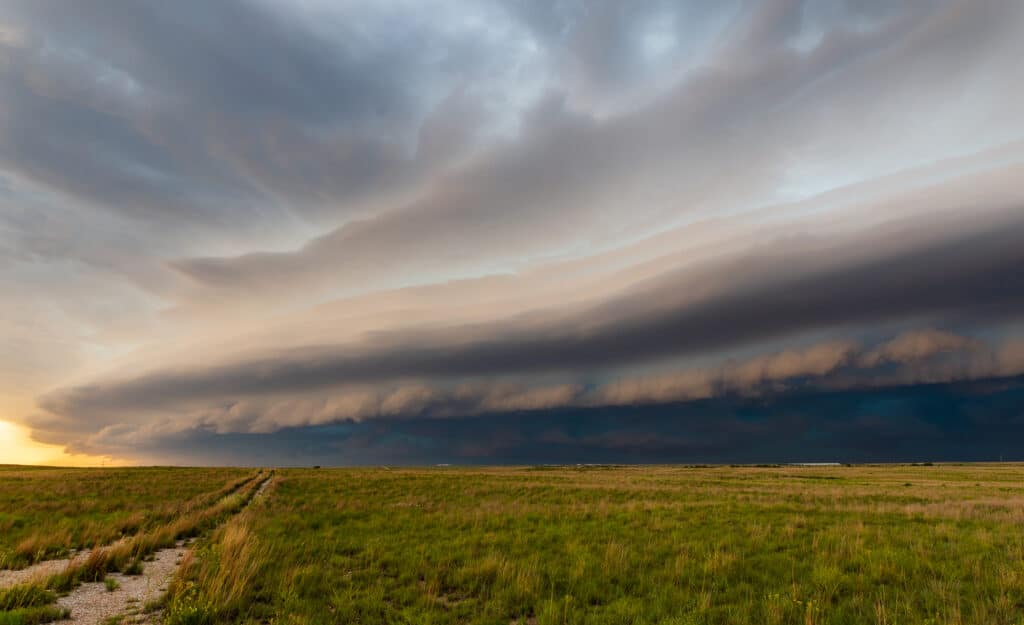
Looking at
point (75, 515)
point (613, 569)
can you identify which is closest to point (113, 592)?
point (613, 569)

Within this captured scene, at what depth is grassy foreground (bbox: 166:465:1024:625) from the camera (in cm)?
1024

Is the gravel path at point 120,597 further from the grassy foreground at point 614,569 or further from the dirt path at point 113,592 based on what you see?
the grassy foreground at point 614,569

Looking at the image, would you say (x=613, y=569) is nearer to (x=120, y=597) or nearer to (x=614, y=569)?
(x=614, y=569)

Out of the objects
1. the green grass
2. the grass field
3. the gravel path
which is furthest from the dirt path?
the green grass

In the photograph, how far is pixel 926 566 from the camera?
43.6ft

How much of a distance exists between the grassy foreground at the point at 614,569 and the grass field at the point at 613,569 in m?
0.05

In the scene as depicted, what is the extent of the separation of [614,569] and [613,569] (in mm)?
26

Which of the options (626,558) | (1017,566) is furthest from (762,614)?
(1017,566)

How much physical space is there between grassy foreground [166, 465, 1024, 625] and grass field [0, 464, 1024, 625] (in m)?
0.05

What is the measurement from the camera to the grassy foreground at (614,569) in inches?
403

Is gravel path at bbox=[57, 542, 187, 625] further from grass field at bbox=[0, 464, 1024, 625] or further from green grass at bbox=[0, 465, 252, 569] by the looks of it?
green grass at bbox=[0, 465, 252, 569]

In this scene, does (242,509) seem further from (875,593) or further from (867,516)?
(867,516)

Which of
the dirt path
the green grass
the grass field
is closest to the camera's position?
the dirt path

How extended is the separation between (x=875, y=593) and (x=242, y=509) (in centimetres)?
2880
